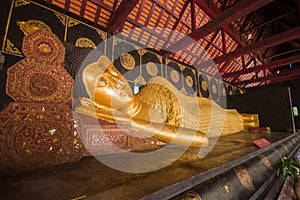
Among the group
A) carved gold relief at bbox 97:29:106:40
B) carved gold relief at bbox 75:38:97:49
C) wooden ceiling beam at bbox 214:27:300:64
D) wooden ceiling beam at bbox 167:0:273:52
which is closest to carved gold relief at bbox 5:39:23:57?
carved gold relief at bbox 75:38:97:49

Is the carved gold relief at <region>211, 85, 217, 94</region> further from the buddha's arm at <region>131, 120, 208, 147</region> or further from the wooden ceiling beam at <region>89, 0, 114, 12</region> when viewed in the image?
the buddha's arm at <region>131, 120, 208, 147</region>

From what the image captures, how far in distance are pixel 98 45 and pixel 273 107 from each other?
2.92 meters

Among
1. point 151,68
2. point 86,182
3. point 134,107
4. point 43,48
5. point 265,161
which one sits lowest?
point 265,161

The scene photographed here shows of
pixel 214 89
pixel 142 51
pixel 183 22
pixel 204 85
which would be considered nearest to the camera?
pixel 142 51

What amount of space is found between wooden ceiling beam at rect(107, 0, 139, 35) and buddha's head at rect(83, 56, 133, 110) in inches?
56.7

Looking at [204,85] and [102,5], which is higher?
[102,5]

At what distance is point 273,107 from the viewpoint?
227 centimetres

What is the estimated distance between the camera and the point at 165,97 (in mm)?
1216

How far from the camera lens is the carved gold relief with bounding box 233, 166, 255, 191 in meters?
0.60

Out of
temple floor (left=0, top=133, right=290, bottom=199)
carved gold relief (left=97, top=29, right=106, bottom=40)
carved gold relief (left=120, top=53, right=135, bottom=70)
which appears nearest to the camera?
temple floor (left=0, top=133, right=290, bottom=199)

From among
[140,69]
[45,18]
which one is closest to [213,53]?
[140,69]

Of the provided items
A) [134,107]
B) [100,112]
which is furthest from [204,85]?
[100,112]

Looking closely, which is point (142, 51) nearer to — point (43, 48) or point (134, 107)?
point (134, 107)

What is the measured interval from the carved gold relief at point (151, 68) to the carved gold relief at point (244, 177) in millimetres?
2021
